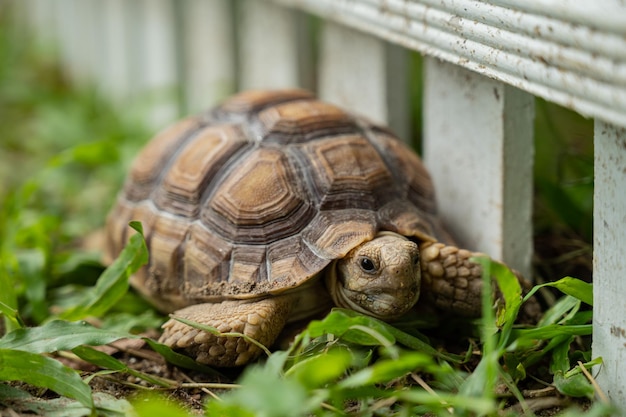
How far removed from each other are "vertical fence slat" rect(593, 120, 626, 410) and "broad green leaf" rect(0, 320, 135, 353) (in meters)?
1.13

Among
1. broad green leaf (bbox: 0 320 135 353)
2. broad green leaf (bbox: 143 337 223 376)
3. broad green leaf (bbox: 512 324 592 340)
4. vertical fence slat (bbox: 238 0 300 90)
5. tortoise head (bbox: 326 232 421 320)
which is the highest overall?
vertical fence slat (bbox: 238 0 300 90)

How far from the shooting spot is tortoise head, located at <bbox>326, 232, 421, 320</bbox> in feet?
6.91

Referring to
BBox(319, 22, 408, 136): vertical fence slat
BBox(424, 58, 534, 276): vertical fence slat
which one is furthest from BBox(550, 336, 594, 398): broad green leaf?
BBox(319, 22, 408, 136): vertical fence slat

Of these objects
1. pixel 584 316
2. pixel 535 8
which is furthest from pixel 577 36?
pixel 584 316

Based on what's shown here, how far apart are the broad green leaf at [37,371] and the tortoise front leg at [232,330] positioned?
351mm

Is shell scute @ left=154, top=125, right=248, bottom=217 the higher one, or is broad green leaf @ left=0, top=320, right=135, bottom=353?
shell scute @ left=154, top=125, right=248, bottom=217

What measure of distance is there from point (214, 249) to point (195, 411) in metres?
0.52

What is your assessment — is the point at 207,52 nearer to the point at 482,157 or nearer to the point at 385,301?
the point at 482,157

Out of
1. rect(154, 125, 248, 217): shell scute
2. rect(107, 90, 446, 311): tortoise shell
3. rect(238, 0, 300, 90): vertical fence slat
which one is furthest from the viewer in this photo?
rect(238, 0, 300, 90): vertical fence slat

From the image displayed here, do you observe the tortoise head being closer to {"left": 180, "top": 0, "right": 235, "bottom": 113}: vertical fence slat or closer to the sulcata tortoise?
the sulcata tortoise

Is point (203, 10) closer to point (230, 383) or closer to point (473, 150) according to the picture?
point (473, 150)

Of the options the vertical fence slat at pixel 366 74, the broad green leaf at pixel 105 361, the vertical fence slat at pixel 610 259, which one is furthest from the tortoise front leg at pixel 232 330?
the vertical fence slat at pixel 366 74

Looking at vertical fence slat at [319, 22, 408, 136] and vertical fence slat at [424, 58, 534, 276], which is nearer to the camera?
vertical fence slat at [424, 58, 534, 276]

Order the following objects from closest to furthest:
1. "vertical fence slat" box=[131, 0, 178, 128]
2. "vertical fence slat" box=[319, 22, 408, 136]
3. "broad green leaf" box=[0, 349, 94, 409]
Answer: "broad green leaf" box=[0, 349, 94, 409] → "vertical fence slat" box=[319, 22, 408, 136] → "vertical fence slat" box=[131, 0, 178, 128]
